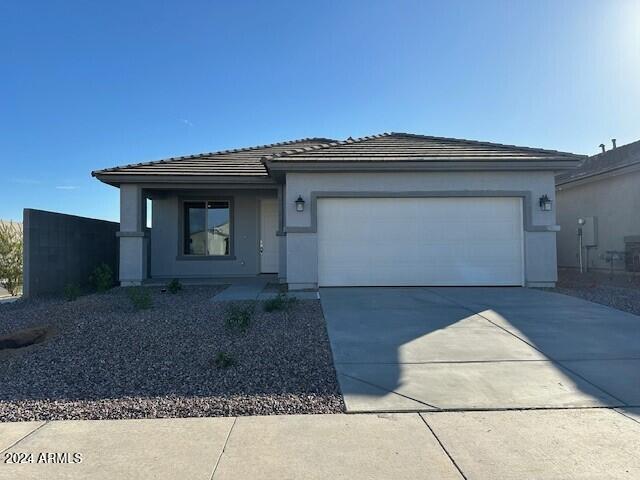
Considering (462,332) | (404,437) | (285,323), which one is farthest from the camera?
(285,323)

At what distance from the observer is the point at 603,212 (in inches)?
598

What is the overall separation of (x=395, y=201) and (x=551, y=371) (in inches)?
251

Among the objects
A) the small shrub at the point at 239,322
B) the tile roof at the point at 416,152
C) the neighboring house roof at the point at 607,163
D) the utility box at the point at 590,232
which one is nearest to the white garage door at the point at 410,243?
the tile roof at the point at 416,152

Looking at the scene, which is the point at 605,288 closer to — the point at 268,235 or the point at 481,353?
the point at 481,353

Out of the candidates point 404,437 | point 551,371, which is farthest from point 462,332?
point 404,437

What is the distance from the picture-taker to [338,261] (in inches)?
428

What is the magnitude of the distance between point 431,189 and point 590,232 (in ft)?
27.3

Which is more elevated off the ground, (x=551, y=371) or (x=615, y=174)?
(x=615, y=174)

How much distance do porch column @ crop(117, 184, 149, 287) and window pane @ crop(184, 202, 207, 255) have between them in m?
1.98

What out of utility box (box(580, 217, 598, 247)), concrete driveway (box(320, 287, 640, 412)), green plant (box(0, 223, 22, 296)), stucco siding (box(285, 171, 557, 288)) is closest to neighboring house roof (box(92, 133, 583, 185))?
stucco siding (box(285, 171, 557, 288))

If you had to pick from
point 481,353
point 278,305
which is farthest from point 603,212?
point 278,305

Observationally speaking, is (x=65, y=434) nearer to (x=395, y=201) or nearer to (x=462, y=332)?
(x=462, y=332)

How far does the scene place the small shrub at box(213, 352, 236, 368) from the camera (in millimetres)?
5215

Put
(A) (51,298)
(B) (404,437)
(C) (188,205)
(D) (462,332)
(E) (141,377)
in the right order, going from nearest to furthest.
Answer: (B) (404,437), (E) (141,377), (D) (462,332), (A) (51,298), (C) (188,205)
